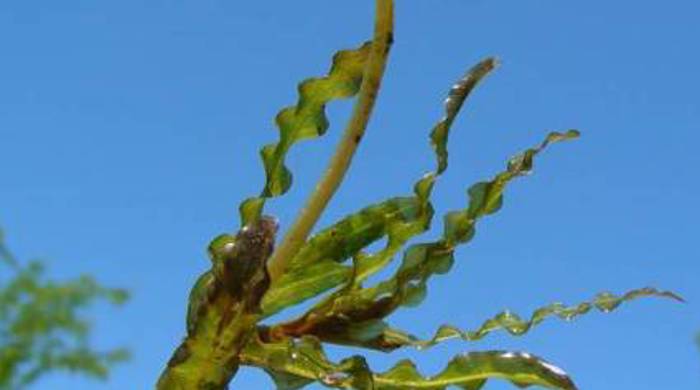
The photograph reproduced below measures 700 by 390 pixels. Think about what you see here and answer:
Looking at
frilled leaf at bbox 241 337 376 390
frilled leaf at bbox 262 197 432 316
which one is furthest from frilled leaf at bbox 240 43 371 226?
frilled leaf at bbox 241 337 376 390

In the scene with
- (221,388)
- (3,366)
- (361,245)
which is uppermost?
(3,366)

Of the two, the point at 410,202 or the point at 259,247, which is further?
the point at 410,202

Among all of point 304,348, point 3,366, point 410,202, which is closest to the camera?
point 304,348

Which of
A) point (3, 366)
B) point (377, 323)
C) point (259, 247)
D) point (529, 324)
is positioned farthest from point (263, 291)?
point (3, 366)

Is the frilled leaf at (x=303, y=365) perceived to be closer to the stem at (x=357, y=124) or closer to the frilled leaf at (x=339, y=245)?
the frilled leaf at (x=339, y=245)

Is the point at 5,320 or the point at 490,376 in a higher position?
the point at 5,320

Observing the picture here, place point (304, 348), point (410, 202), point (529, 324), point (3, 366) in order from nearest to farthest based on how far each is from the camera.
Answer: point (304, 348) → point (410, 202) → point (529, 324) → point (3, 366)

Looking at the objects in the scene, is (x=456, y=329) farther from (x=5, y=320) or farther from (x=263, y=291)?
(x=5, y=320)

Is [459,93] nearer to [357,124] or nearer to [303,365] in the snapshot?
[357,124]
